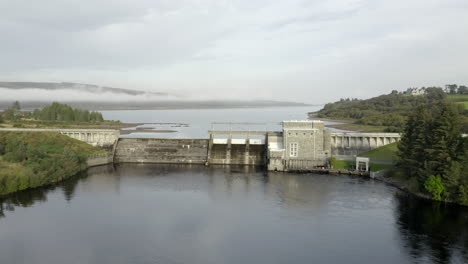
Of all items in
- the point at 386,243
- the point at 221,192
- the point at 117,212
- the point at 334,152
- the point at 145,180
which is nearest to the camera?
the point at 386,243

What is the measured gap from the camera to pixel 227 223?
41938mm

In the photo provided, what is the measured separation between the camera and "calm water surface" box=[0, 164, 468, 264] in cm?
3412

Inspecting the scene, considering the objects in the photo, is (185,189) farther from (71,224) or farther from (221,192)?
(71,224)

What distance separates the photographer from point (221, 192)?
55.2 m

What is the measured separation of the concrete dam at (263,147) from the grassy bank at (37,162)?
18.3ft

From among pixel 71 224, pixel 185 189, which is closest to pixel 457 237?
pixel 185 189

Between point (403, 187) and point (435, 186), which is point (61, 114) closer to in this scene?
point (403, 187)

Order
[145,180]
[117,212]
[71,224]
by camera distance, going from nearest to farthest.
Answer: [71,224], [117,212], [145,180]

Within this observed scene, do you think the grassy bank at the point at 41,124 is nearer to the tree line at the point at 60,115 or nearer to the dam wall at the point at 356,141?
the tree line at the point at 60,115

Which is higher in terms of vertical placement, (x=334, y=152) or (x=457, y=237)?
(x=334, y=152)

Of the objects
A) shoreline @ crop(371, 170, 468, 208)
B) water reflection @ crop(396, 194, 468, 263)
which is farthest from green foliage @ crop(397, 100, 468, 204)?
water reflection @ crop(396, 194, 468, 263)

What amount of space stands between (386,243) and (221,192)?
24.4 m

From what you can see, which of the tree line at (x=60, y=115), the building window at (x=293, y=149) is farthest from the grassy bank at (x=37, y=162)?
the tree line at (x=60, y=115)

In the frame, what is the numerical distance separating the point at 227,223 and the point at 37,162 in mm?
36000
